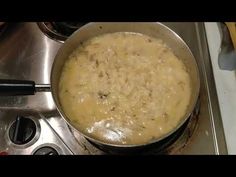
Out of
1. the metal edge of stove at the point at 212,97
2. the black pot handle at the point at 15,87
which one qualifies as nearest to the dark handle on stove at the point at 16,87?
the black pot handle at the point at 15,87

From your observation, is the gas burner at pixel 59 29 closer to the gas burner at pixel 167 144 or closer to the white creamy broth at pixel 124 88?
the white creamy broth at pixel 124 88

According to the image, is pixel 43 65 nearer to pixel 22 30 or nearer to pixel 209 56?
pixel 22 30

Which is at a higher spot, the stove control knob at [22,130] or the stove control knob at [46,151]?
the stove control knob at [22,130]

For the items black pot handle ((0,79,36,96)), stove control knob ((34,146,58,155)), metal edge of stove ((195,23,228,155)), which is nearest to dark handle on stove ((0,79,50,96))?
black pot handle ((0,79,36,96))

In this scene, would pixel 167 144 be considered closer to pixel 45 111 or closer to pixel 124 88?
pixel 124 88
